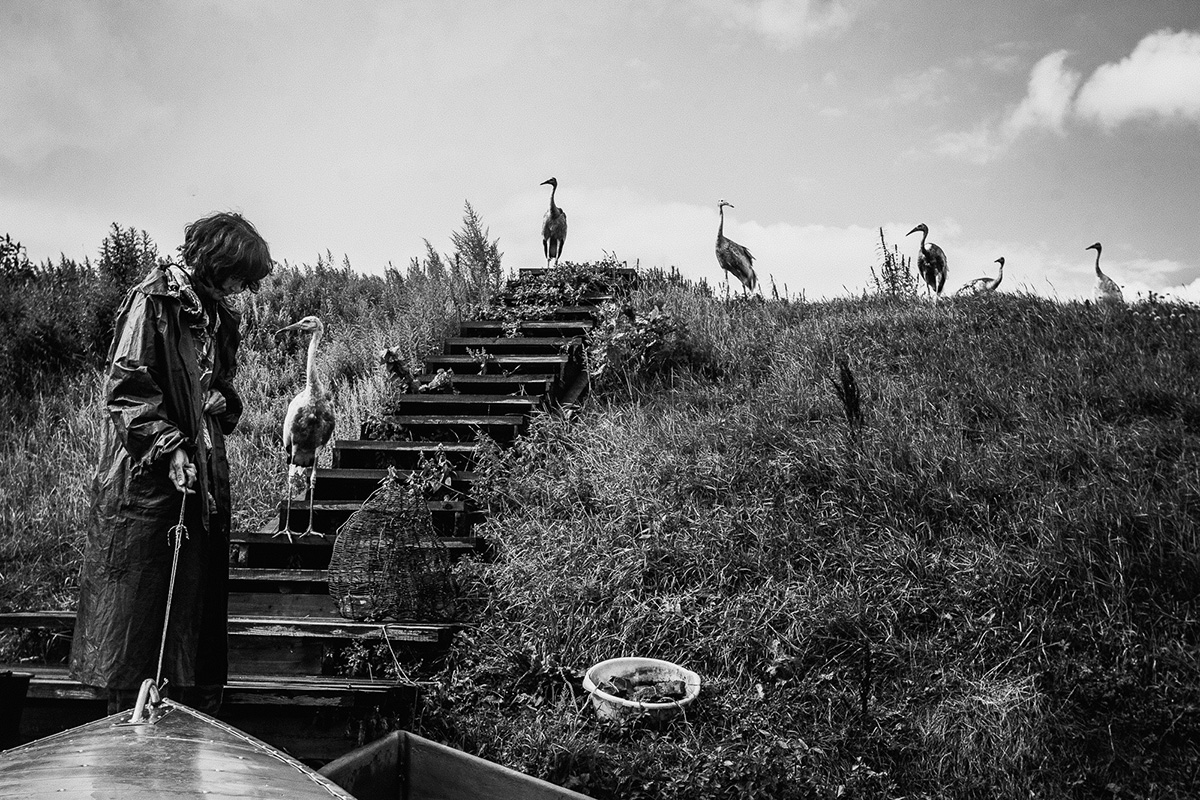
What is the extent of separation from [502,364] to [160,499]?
19.2 feet

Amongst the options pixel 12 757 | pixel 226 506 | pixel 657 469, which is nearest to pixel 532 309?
pixel 657 469

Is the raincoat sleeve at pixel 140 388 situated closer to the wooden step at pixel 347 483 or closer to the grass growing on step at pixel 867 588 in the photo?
the grass growing on step at pixel 867 588

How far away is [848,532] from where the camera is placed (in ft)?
17.5

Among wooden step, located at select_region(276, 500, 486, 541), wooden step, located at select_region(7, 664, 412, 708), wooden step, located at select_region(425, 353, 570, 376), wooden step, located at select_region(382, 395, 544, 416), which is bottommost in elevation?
wooden step, located at select_region(7, 664, 412, 708)

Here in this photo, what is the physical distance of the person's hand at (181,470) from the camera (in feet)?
9.31

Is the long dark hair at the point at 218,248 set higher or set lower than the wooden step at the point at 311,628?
higher

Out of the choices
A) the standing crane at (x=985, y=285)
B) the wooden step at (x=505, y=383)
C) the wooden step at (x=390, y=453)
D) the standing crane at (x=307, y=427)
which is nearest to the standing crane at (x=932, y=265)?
the standing crane at (x=985, y=285)

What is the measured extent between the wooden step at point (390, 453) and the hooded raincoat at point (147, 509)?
12.6 feet

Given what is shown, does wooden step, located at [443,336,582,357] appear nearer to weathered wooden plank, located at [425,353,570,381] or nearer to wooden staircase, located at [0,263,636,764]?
wooden staircase, located at [0,263,636,764]

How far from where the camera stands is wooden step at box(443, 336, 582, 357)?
8945 millimetres

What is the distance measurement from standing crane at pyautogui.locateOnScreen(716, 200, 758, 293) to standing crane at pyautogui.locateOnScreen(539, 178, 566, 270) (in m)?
2.29

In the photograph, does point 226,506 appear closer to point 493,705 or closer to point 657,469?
A: point 493,705

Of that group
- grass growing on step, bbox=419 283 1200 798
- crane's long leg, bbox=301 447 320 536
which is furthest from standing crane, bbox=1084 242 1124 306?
crane's long leg, bbox=301 447 320 536

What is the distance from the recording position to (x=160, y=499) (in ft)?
9.77
